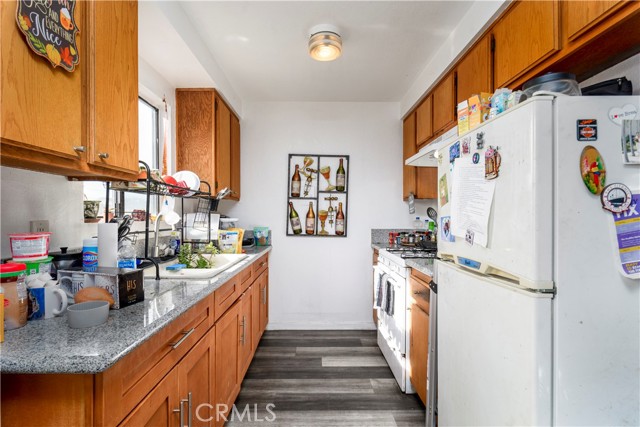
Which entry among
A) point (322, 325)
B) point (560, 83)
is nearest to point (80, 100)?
point (560, 83)

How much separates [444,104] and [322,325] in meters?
2.45

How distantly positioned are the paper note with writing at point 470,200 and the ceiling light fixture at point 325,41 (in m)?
1.27

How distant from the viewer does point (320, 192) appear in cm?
330

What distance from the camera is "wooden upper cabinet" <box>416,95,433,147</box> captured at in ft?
8.30

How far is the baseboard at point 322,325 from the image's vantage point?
10.6 feet

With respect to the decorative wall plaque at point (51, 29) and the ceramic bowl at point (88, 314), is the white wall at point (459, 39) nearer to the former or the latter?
the decorative wall plaque at point (51, 29)

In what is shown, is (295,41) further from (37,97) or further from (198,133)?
(37,97)

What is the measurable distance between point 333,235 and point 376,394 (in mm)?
1615

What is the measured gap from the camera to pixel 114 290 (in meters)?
1.00

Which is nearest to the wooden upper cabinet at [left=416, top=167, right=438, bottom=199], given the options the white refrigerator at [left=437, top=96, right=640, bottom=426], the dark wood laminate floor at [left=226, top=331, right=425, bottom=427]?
the dark wood laminate floor at [left=226, top=331, right=425, bottom=427]

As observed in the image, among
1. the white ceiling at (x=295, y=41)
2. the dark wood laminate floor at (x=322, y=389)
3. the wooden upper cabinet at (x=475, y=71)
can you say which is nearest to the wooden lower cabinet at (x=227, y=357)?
the dark wood laminate floor at (x=322, y=389)

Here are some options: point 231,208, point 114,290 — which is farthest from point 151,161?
point 114,290

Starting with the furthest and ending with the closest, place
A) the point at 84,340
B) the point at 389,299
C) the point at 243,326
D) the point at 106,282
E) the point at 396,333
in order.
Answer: the point at 389,299
the point at 396,333
the point at 243,326
the point at 106,282
the point at 84,340

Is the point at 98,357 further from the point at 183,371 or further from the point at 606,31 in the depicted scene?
the point at 606,31
